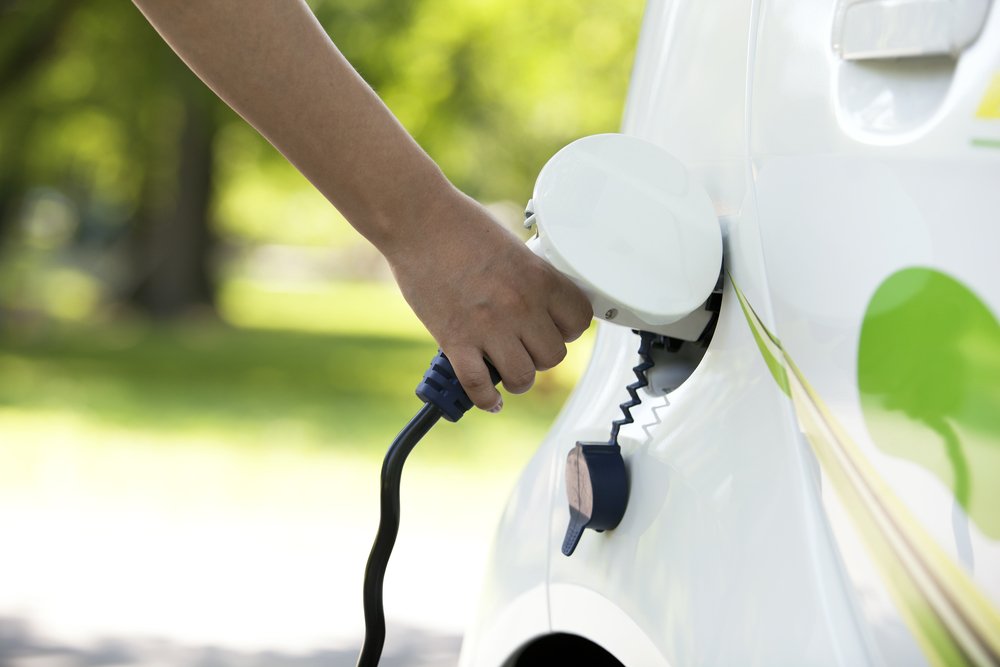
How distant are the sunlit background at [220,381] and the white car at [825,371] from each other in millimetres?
3873

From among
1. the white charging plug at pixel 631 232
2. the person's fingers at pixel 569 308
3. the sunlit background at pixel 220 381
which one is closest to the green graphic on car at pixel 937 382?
the white charging plug at pixel 631 232

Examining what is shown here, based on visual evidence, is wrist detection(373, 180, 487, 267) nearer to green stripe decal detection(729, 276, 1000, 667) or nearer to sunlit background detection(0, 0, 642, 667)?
green stripe decal detection(729, 276, 1000, 667)

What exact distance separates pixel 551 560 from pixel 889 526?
2.01 ft

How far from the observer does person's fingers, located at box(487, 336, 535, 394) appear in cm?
134

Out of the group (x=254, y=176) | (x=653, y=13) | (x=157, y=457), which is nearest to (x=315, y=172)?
(x=653, y=13)

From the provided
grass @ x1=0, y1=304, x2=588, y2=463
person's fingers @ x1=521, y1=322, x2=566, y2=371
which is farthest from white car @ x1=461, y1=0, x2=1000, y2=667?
grass @ x1=0, y1=304, x2=588, y2=463

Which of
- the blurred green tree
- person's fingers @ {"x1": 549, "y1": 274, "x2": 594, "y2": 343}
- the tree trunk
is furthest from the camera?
the tree trunk

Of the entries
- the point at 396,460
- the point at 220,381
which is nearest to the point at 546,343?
the point at 396,460

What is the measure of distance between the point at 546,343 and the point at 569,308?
0.05 meters

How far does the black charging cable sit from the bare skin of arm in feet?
0.10

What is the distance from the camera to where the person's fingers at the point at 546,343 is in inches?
52.7

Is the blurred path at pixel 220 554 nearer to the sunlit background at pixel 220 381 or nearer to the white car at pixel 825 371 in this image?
the sunlit background at pixel 220 381

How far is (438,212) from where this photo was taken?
52.8 inches

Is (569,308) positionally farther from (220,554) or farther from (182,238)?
(182,238)
